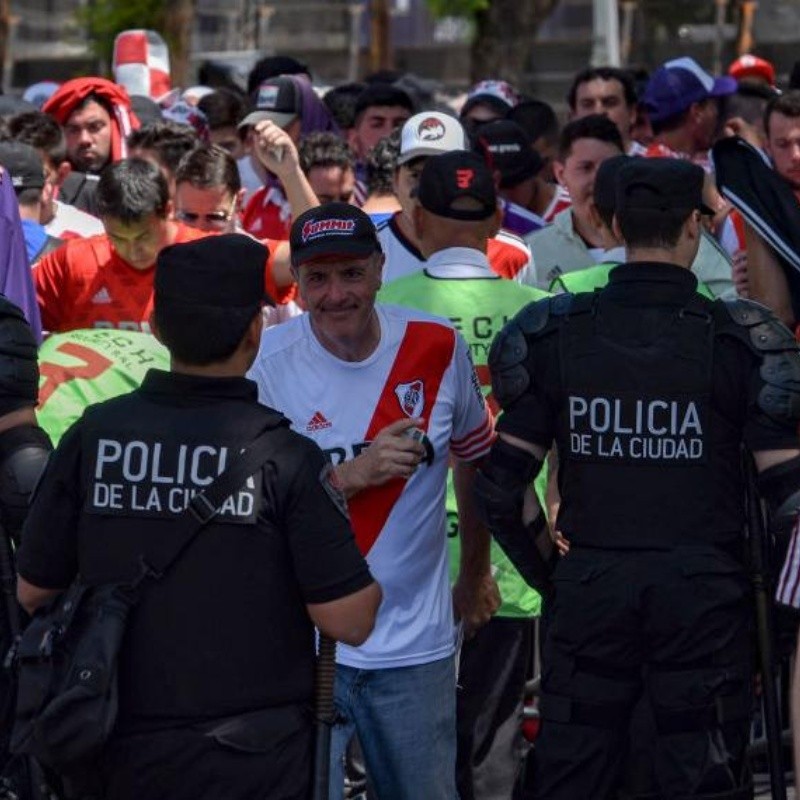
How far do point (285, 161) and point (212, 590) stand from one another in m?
4.00

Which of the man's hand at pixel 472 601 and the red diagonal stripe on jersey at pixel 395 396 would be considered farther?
the man's hand at pixel 472 601

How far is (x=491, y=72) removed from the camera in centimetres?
3019

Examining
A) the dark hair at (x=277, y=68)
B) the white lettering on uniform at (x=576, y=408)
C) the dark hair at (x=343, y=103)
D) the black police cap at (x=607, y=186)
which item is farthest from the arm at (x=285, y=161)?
the dark hair at (x=343, y=103)

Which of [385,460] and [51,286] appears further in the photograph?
[51,286]

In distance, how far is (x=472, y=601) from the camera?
19.3 feet

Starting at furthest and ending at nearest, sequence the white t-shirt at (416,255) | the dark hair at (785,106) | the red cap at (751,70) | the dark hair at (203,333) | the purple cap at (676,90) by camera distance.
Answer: the red cap at (751,70) → the purple cap at (676,90) → the dark hair at (785,106) → the white t-shirt at (416,255) → the dark hair at (203,333)

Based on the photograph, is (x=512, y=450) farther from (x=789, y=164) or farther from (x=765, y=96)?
(x=765, y=96)

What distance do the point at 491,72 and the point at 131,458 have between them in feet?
86.5

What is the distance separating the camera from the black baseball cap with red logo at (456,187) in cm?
636

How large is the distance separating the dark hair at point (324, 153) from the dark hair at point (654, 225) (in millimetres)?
4203

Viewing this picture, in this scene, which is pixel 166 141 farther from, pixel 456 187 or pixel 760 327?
pixel 760 327

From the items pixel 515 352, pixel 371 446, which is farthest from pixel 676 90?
pixel 371 446

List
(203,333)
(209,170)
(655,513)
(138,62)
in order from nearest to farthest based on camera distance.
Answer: (203,333) → (655,513) → (209,170) → (138,62)

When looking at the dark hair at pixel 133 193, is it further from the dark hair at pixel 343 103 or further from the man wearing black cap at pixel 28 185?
the dark hair at pixel 343 103
